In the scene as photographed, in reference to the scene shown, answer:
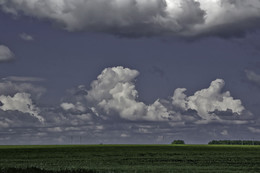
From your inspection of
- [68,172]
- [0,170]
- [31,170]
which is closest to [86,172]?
[68,172]

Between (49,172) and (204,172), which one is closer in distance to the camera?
(49,172)

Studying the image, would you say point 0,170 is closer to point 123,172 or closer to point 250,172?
point 123,172

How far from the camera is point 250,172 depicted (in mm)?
47219

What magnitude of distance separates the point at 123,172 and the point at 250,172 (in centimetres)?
1509

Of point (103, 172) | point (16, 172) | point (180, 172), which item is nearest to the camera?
point (16, 172)

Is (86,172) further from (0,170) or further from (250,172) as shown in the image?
(250,172)

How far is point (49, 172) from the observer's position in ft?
127

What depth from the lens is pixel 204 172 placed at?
151 ft

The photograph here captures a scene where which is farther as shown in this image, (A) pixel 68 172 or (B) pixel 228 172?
(B) pixel 228 172

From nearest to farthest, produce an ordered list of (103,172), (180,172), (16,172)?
(16,172) < (103,172) < (180,172)

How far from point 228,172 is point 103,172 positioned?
14.6m

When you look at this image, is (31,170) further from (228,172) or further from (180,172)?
(228,172)

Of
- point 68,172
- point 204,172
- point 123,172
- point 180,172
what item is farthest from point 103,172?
point 204,172

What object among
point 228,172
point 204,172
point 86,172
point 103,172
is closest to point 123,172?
point 103,172
